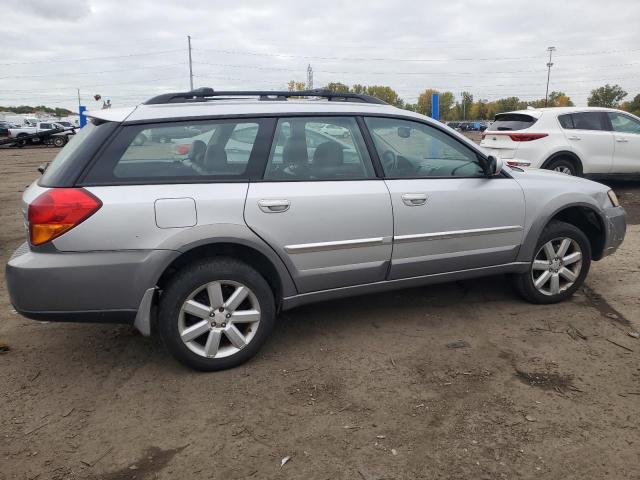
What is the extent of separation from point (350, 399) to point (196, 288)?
1.10 m

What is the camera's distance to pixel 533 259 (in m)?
4.26

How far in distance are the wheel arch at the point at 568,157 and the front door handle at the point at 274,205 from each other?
7.24 m

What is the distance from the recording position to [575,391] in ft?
10.1

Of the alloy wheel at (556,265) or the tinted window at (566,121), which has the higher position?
the tinted window at (566,121)

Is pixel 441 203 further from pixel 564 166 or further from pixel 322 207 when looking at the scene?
pixel 564 166

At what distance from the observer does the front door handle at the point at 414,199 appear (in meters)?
3.66

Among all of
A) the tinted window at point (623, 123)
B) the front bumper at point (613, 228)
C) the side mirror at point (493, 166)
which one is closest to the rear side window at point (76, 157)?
the side mirror at point (493, 166)

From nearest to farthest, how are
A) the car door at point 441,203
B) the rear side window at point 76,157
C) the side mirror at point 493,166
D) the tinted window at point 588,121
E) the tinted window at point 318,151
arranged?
the rear side window at point 76,157, the tinted window at point 318,151, the car door at point 441,203, the side mirror at point 493,166, the tinted window at point 588,121

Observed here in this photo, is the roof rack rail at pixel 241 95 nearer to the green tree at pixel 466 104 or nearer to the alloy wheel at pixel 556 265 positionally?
the alloy wheel at pixel 556 265

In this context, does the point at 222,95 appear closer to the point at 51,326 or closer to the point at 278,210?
the point at 278,210

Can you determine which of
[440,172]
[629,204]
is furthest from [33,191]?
[629,204]

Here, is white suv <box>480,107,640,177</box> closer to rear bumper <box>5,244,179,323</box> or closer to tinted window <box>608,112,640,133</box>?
tinted window <box>608,112,640,133</box>

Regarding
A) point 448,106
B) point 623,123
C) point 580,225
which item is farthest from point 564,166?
point 448,106

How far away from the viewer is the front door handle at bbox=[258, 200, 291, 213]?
3.26 m
